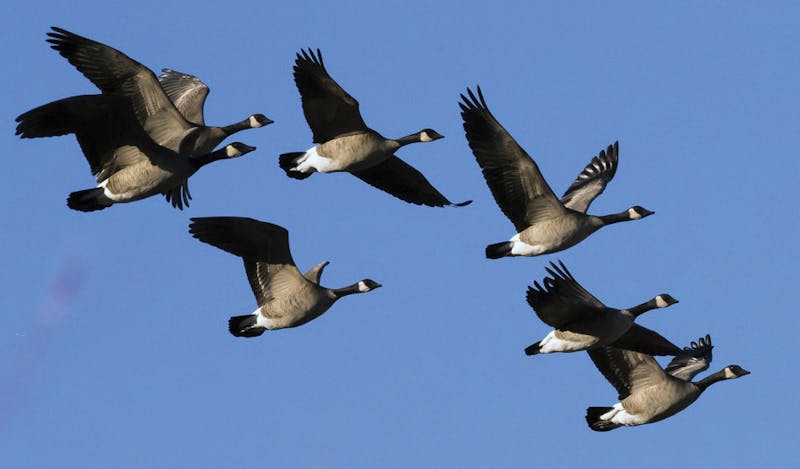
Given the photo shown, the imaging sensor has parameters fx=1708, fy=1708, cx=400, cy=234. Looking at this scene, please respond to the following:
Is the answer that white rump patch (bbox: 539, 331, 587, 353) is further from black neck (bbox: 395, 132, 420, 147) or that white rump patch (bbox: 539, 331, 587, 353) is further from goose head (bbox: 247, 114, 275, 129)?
goose head (bbox: 247, 114, 275, 129)

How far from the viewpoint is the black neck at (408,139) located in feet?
79.5

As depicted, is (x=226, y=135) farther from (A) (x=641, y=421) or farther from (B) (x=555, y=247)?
(A) (x=641, y=421)

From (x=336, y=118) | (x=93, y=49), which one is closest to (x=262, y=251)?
(x=336, y=118)

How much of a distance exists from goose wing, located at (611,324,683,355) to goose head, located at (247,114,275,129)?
6113 mm

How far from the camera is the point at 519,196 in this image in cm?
2294

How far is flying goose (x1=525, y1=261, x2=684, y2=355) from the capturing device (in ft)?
73.2

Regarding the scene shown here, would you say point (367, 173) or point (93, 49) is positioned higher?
point (93, 49)

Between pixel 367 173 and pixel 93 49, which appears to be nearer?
pixel 93 49

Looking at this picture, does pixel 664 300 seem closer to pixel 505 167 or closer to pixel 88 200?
pixel 505 167

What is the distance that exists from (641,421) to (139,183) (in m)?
7.63

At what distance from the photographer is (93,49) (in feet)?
74.5

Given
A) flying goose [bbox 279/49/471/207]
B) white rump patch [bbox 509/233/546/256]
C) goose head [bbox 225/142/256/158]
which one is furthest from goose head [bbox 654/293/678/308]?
goose head [bbox 225/142/256/158]

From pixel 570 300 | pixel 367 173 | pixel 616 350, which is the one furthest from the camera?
pixel 367 173

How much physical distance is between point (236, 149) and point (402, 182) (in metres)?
3.16
